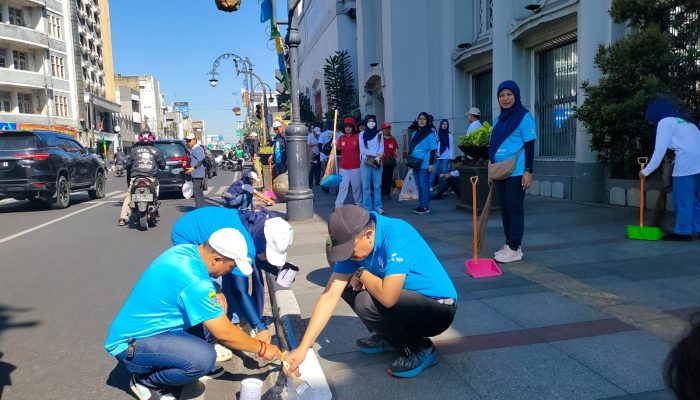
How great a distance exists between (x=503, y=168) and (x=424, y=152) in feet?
12.7

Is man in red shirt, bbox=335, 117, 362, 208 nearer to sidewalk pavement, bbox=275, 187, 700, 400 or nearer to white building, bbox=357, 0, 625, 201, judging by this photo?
sidewalk pavement, bbox=275, 187, 700, 400

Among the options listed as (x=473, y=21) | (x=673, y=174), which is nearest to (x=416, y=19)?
(x=473, y=21)

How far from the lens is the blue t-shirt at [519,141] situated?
18.2ft

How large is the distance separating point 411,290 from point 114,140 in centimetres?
7008

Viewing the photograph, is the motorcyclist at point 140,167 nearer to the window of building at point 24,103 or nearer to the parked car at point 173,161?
the parked car at point 173,161

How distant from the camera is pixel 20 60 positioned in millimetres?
44531

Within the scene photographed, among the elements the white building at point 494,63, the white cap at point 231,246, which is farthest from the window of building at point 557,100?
the white cap at point 231,246

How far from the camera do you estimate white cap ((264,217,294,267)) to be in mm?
3520

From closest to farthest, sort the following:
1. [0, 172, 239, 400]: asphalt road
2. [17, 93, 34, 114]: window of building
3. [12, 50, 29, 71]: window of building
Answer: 1. [0, 172, 239, 400]: asphalt road
2. [12, 50, 29, 71]: window of building
3. [17, 93, 34, 114]: window of building

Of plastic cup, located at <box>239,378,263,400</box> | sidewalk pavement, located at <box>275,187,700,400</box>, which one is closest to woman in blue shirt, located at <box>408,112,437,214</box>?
sidewalk pavement, located at <box>275,187,700,400</box>

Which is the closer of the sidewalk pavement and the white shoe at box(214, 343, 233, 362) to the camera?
the sidewalk pavement

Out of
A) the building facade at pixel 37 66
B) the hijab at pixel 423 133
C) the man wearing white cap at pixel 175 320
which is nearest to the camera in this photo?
the man wearing white cap at pixel 175 320

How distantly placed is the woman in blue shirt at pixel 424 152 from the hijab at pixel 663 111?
3894 mm

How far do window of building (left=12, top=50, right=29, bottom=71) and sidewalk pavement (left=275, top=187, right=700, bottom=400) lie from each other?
1903 inches
